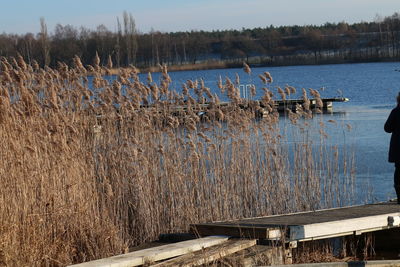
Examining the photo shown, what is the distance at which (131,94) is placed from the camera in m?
11.3

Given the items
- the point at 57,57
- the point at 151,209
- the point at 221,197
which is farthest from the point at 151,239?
the point at 57,57

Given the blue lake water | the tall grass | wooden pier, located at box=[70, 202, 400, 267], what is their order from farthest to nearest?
the blue lake water, the tall grass, wooden pier, located at box=[70, 202, 400, 267]

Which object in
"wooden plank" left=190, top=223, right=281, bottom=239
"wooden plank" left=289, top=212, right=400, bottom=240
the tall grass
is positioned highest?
the tall grass

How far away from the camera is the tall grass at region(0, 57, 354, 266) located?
28.2 ft

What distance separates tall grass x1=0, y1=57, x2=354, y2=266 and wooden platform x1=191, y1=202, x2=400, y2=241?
3.81ft

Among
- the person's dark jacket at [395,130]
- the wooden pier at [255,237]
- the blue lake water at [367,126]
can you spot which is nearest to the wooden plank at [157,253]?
the wooden pier at [255,237]

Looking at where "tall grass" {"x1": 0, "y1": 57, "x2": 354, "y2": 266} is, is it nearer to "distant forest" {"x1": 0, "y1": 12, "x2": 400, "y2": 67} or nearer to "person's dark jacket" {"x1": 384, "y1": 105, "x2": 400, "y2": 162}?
"person's dark jacket" {"x1": 384, "y1": 105, "x2": 400, "y2": 162}

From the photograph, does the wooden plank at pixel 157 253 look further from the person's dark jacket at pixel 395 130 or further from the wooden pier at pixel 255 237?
the person's dark jacket at pixel 395 130

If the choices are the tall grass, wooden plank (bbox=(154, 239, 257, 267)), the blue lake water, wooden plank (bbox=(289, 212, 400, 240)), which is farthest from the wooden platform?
the blue lake water

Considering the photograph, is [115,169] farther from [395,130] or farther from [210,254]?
[395,130]

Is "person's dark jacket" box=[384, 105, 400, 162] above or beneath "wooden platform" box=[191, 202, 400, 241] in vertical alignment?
above

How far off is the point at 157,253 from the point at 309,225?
→ 168 cm

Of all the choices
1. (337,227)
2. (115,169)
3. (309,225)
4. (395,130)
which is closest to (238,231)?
(309,225)

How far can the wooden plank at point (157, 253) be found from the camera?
291 inches
